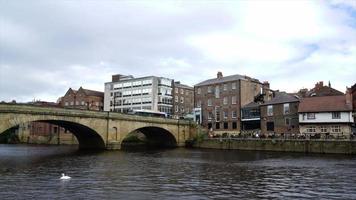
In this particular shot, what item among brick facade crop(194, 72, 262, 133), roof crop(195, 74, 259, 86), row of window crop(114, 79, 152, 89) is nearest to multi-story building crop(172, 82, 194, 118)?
row of window crop(114, 79, 152, 89)

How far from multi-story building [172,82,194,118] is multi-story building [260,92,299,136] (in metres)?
→ 34.5

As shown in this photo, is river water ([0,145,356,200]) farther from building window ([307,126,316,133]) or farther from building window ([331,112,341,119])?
building window ([307,126,316,133])

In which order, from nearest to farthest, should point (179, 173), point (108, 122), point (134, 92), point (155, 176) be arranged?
point (155, 176), point (179, 173), point (108, 122), point (134, 92)

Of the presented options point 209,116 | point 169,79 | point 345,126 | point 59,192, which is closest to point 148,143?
point 209,116

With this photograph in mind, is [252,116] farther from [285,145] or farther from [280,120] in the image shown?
[285,145]

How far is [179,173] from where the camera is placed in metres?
31.4

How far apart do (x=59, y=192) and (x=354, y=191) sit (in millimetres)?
17321

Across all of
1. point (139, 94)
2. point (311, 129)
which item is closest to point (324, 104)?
point (311, 129)

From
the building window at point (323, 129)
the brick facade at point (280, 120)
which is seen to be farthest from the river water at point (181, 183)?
the brick facade at point (280, 120)

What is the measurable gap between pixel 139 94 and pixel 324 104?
181ft

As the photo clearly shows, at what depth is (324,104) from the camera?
68438 millimetres

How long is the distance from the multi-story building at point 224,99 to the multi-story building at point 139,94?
43.1 ft

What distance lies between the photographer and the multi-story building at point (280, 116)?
75.0 m

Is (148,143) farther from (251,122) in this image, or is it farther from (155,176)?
(155,176)
